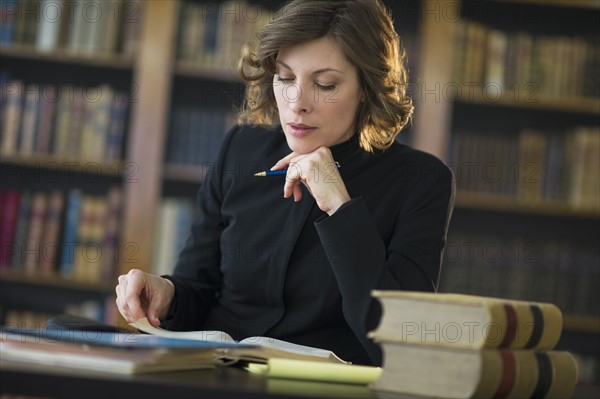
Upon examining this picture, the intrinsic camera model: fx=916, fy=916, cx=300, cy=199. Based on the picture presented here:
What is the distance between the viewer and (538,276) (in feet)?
10.9

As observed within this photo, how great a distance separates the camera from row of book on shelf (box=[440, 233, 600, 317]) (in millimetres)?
3293

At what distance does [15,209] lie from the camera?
3.32 metres

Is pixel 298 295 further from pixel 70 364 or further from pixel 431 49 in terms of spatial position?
pixel 431 49

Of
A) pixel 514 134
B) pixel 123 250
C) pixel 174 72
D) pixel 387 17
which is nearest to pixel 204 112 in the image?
pixel 174 72

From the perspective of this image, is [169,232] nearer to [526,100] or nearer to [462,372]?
[526,100]

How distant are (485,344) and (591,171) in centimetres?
250

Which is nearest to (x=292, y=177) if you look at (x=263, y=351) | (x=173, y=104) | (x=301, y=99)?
(x=301, y=99)

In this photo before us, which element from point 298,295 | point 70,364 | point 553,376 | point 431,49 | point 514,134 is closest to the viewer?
point 70,364

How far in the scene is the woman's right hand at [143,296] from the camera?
4.79 feet

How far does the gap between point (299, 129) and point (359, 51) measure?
181mm

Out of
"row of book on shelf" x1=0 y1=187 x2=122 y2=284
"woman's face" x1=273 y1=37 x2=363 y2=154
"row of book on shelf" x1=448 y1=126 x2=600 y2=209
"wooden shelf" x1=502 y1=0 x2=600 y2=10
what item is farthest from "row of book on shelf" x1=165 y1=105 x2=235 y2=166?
"woman's face" x1=273 y1=37 x2=363 y2=154

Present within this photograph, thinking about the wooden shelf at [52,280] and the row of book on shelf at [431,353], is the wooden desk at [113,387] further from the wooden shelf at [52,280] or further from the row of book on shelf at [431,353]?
the wooden shelf at [52,280]

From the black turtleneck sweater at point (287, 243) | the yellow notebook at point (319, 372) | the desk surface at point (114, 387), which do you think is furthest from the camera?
the black turtleneck sweater at point (287, 243)

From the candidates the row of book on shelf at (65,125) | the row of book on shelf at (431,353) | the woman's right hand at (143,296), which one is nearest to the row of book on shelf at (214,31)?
the row of book on shelf at (65,125)
